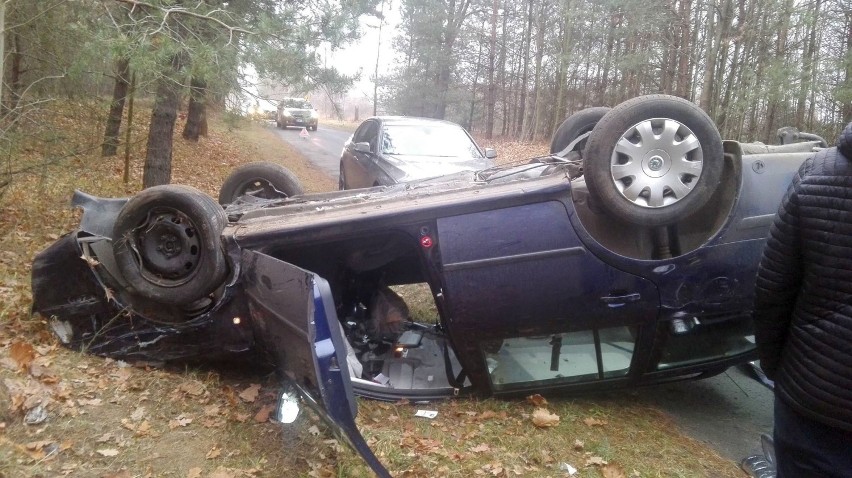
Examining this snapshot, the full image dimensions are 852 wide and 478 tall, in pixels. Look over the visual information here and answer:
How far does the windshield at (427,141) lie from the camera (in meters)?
9.05

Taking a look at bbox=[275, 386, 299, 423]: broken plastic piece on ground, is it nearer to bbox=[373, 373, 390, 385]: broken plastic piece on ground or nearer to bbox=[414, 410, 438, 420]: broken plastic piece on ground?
bbox=[373, 373, 390, 385]: broken plastic piece on ground

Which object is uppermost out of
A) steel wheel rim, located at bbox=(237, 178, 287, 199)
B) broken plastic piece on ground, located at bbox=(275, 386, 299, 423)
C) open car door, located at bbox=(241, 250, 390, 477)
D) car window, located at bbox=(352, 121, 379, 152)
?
car window, located at bbox=(352, 121, 379, 152)

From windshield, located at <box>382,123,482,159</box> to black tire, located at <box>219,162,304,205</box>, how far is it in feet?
9.28

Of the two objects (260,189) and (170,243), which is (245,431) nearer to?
(170,243)

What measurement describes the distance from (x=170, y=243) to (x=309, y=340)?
1765 millimetres

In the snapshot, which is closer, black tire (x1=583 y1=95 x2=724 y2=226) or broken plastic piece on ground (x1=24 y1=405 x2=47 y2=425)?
broken plastic piece on ground (x1=24 y1=405 x2=47 y2=425)

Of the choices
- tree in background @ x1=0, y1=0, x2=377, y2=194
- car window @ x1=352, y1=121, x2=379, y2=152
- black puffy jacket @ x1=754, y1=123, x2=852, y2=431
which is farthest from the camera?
car window @ x1=352, y1=121, x2=379, y2=152

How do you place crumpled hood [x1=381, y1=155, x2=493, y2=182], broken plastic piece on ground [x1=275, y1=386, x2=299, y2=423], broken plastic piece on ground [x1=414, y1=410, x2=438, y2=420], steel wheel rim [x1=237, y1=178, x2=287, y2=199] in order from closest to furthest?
1. broken plastic piece on ground [x1=275, y1=386, x2=299, y2=423]
2. broken plastic piece on ground [x1=414, y1=410, x2=438, y2=420]
3. steel wheel rim [x1=237, y1=178, x2=287, y2=199]
4. crumpled hood [x1=381, y1=155, x2=493, y2=182]

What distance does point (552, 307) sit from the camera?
3742 mm

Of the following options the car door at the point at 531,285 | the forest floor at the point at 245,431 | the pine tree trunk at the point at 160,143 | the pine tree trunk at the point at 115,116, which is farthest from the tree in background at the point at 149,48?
the car door at the point at 531,285

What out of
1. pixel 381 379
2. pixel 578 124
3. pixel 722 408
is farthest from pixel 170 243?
pixel 722 408

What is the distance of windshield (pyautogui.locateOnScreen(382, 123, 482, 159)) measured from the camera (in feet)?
29.7

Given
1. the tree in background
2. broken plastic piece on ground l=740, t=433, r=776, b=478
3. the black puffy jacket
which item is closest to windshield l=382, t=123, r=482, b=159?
the tree in background

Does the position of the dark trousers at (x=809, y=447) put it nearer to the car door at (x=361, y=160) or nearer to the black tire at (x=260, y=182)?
the black tire at (x=260, y=182)
